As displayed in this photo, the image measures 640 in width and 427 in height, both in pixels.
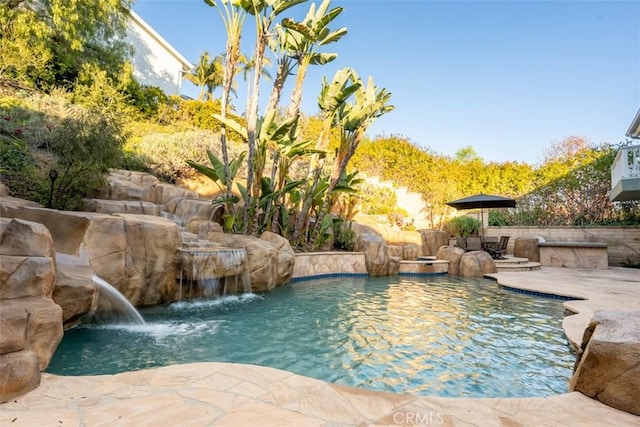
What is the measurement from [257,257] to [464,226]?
42.1 ft

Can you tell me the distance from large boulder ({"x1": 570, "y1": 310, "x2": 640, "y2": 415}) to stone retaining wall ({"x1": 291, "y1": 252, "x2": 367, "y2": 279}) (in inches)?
315

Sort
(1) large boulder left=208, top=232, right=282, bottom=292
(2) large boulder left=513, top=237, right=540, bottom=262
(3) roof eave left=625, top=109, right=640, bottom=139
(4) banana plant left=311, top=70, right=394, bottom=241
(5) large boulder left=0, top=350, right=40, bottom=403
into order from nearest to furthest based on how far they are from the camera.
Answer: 1. (5) large boulder left=0, top=350, right=40, bottom=403
2. (1) large boulder left=208, top=232, right=282, bottom=292
3. (4) banana plant left=311, top=70, right=394, bottom=241
4. (3) roof eave left=625, top=109, right=640, bottom=139
5. (2) large boulder left=513, top=237, right=540, bottom=262

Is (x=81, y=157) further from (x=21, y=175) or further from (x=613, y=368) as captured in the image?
(x=613, y=368)

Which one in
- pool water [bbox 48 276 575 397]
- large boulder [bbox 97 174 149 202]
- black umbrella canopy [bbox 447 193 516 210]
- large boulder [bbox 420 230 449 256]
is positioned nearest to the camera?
pool water [bbox 48 276 575 397]

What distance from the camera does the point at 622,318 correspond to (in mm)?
3176

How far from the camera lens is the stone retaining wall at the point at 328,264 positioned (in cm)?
1065

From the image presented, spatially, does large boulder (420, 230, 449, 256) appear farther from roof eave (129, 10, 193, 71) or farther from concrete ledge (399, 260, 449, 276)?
roof eave (129, 10, 193, 71)

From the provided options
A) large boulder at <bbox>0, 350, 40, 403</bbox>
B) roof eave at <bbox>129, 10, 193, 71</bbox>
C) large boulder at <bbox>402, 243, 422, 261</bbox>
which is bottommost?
large boulder at <bbox>0, 350, 40, 403</bbox>

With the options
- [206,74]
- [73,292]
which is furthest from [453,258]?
[206,74]

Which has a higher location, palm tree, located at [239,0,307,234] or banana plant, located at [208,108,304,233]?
palm tree, located at [239,0,307,234]

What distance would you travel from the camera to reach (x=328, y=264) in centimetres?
1137

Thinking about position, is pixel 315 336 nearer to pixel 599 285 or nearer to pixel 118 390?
pixel 118 390

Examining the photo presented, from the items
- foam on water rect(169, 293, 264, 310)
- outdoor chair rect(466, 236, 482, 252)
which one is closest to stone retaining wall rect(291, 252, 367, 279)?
foam on water rect(169, 293, 264, 310)

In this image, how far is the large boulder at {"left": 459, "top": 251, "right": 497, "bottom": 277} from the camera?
11578 mm
